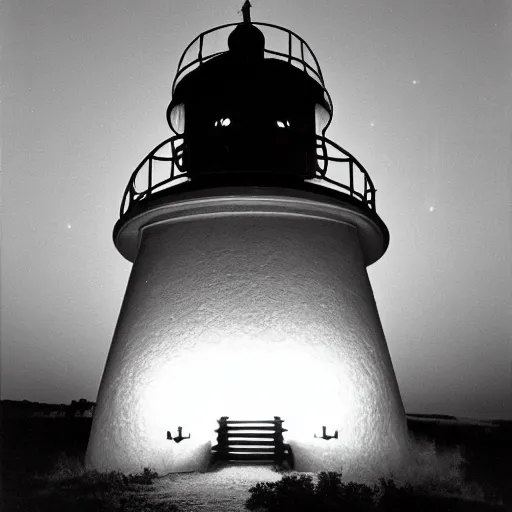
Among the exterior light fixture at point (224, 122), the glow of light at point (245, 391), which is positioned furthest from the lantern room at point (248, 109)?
the glow of light at point (245, 391)

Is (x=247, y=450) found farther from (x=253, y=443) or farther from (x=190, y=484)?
(x=190, y=484)

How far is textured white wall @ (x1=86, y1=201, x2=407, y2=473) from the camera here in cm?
822

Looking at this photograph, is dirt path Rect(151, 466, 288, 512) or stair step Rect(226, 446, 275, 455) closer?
dirt path Rect(151, 466, 288, 512)

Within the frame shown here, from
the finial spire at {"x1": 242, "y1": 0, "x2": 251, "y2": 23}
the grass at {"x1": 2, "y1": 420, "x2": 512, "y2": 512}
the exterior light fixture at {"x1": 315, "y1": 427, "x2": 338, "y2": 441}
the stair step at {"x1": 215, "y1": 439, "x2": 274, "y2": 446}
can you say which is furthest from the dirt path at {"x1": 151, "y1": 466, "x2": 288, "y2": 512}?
the finial spire at {"x1": 242, "y1": 0, "x2": 251, "y2": 23}

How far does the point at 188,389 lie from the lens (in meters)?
8.30

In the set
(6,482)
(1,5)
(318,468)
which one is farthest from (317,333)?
(1,5)

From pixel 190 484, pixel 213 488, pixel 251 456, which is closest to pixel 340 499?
pixel 213 488

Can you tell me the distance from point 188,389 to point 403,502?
10.6 ft

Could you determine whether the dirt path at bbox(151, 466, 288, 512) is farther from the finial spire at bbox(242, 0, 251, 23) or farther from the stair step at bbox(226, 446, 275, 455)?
the finial spire at bbox(242, 0, 251, 23)

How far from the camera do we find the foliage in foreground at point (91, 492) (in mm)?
→ 6316

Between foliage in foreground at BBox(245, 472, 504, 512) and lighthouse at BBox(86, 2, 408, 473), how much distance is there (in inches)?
43.9

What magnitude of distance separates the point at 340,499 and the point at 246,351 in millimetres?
2504

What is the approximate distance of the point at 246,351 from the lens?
27.5 ft

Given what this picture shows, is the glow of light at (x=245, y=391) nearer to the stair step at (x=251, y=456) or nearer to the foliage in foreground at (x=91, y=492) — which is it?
the stair step at (x=251, y=456)
